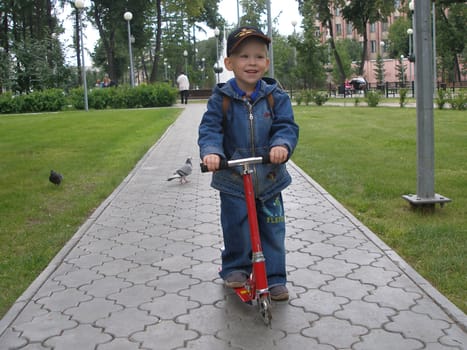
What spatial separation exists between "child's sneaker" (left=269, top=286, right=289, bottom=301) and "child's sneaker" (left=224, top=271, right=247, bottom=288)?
196mm

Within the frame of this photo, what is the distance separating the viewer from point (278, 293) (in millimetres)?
4184

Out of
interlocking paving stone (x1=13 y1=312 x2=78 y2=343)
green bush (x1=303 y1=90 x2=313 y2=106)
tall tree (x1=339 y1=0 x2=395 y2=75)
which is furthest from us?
tall tree (x1=339 y1=0 x2=395 y2=75)

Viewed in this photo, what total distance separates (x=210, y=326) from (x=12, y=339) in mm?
1161

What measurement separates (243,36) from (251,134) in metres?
0.60

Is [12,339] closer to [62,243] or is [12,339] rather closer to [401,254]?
[62,243]

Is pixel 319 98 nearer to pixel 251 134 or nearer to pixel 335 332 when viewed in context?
pixel 251 134

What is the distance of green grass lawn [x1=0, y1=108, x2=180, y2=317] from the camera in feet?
18.5

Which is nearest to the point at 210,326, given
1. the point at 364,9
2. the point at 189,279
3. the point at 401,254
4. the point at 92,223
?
the point at 189,279

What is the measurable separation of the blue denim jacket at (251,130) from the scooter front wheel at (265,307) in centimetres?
67

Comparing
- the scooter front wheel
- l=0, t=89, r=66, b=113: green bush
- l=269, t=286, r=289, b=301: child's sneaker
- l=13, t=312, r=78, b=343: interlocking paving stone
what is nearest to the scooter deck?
l=269, t=286, r=289, b=301: child's sneaker

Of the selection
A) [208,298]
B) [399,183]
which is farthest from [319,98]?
[208,298]

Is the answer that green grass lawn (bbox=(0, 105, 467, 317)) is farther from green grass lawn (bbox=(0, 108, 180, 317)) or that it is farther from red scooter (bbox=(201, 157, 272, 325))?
red scooter (bbox=(201, 157, 272, 325))

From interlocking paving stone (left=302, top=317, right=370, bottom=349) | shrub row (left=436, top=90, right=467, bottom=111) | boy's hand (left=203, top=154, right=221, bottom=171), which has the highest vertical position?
shrub row (left=436, top=90, right=467, bottom=111)

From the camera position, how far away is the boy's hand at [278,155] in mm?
3668
